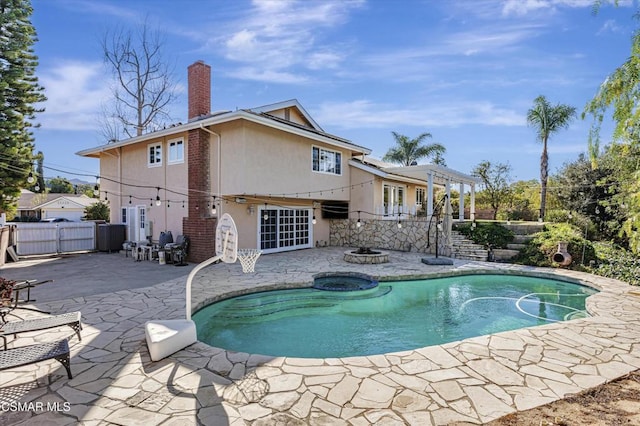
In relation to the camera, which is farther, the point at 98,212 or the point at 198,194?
the point at 98,212

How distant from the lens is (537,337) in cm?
551

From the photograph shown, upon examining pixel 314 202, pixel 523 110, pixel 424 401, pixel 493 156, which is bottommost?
pixel 424 401

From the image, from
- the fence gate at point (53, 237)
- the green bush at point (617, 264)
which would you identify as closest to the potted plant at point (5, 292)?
the fence gate at point (53, 237)

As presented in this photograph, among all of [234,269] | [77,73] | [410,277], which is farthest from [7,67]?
[410,277]

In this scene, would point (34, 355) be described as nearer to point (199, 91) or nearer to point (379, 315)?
point (379, 315)

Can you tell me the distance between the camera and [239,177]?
39.8 feet

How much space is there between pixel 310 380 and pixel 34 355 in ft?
10.7

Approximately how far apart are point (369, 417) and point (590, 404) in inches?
98.9

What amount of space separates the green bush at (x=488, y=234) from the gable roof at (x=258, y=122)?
6920 mm

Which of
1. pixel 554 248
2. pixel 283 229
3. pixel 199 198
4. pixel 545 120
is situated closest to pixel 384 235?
pixel 283 229

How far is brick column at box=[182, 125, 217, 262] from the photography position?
12500mm

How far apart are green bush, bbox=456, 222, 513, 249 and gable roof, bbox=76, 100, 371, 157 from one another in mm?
6920

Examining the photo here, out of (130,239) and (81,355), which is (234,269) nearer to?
(81,355)

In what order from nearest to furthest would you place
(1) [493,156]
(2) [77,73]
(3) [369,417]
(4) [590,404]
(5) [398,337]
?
(3) [369,417]
(4) [590,404]
(5) [398,337]
(2) [77,73]
(1) [493,156]
